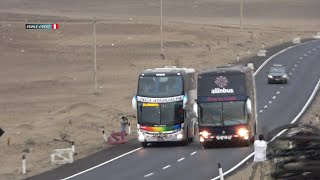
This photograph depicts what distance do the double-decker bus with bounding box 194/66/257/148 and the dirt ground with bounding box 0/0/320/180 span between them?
6.93 meters

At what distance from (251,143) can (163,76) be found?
593 centimetres

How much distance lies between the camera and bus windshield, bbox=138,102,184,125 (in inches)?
1699

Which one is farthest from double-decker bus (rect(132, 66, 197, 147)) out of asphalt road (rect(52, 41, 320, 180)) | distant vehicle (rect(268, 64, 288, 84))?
distant vehicle (rect(268, 64, 288, 84))

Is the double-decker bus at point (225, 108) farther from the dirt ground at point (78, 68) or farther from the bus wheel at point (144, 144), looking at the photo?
the dirt ground at point (78, 68)

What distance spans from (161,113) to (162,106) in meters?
0.38

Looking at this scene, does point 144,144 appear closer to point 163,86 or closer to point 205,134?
point 163,86

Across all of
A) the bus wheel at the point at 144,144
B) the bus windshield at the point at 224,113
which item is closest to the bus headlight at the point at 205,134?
the bus windshield at the point at 224,113

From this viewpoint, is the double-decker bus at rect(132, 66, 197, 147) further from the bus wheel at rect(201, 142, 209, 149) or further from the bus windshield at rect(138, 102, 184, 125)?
the bus wheel at rect(201, 142, 209, 149)

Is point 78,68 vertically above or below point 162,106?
A: below

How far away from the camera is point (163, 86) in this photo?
4325 centimetres

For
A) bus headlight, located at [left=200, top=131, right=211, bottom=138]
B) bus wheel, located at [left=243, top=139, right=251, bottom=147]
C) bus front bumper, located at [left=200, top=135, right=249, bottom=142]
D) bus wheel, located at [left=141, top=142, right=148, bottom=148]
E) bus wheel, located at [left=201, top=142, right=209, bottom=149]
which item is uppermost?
bus headlight, located at [left=200, top=131, right=211, bottom=138]

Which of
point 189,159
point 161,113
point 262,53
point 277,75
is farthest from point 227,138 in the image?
point 262,53

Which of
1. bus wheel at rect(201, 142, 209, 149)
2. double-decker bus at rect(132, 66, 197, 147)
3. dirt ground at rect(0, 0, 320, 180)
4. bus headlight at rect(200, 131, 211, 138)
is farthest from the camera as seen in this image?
dirt ground at rect(0, 0, 320, 180)

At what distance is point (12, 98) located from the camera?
72125 millimetres
